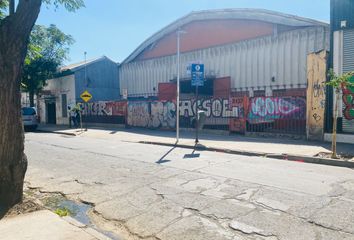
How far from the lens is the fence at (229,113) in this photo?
1379 centimetres

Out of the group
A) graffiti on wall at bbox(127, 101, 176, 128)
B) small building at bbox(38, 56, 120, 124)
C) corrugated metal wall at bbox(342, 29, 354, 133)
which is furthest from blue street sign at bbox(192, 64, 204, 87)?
small building at bbox(38, 56, 120, 124)

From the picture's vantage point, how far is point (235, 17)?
2028cm

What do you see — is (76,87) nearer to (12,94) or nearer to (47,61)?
(47,61)

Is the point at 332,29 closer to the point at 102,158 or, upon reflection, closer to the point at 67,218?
the point at 102,158

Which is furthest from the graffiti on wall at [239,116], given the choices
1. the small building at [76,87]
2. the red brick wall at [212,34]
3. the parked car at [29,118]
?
the small building at [76,87]

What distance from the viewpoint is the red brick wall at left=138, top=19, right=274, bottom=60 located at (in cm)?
1948

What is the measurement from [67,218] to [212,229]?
218 centimetres

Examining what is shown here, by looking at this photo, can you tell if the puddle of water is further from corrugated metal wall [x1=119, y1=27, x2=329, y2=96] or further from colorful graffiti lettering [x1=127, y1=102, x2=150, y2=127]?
colorful graffiti lettering [x1=127, y1=102, x2=150, y2=127]

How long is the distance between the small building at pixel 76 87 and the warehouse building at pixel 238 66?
16.5 ft

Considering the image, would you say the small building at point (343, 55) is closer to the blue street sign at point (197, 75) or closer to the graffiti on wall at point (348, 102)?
the graffiti on wall at point (348, 102)

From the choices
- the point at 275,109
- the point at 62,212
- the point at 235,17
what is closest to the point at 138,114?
the point at 235,17

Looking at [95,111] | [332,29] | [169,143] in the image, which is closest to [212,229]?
[169,143]

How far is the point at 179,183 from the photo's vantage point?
21.5 ft

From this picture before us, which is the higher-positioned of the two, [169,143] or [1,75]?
[1,75]
